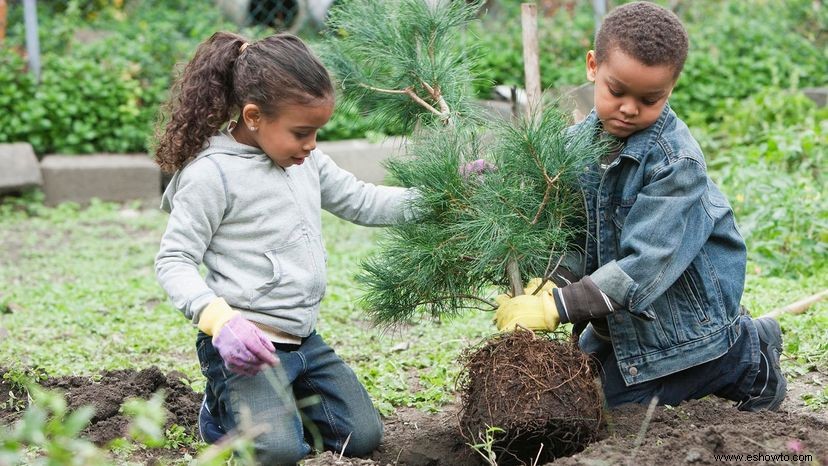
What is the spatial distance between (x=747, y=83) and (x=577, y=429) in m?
6.20

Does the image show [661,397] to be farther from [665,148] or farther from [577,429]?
[665,148]

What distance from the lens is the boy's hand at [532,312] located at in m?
2.63

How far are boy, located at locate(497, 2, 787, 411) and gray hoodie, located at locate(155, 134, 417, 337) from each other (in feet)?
1.86

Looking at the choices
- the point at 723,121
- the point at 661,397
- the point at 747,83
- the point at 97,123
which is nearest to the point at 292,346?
the point at 661,397

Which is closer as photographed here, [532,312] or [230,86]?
[532,312]

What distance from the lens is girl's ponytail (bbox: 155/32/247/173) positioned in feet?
9.09

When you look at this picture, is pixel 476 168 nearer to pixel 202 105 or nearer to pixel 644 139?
pixel 644 139

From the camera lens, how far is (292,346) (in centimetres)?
294

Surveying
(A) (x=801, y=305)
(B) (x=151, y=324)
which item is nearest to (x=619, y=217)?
(A) (x=801, y=305)

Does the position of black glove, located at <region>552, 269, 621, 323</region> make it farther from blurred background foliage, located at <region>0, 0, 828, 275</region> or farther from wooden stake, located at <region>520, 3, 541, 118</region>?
blurred background foliage, located at <region>0, 0, 828, 275</region>

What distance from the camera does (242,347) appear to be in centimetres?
245

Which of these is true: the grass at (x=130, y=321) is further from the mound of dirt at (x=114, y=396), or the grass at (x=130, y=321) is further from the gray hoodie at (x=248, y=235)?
the gray hoodie at (x=248, y=235)

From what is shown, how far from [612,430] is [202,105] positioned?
4.79 feet

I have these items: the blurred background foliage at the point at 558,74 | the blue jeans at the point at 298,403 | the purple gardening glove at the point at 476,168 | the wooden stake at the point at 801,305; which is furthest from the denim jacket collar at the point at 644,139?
the blurred background foliage at the point at 558,74
